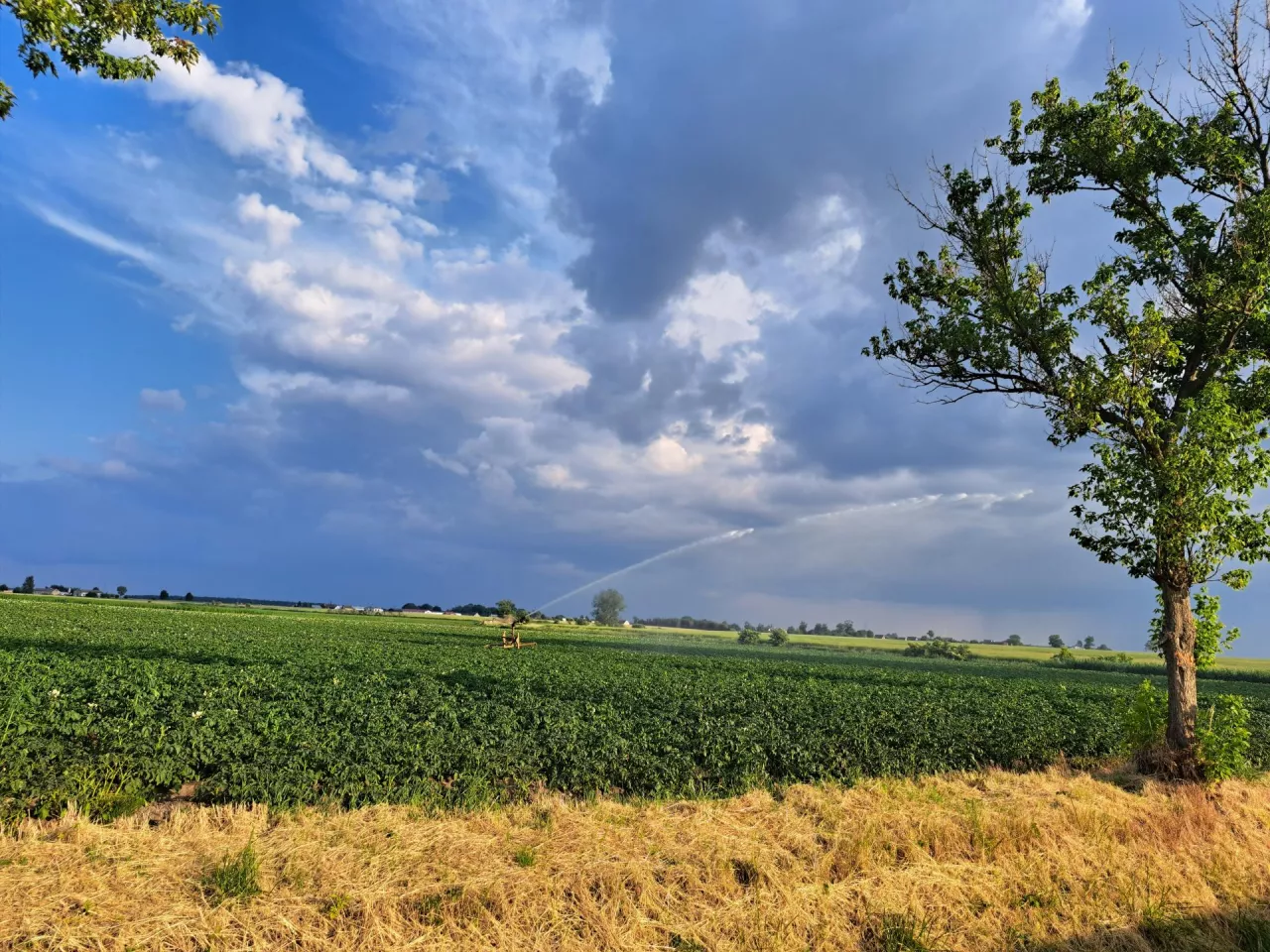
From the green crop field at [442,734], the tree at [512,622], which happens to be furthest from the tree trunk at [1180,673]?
the tree at [512,622]

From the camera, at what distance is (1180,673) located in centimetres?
1503

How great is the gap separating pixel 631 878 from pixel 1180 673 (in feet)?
46.8

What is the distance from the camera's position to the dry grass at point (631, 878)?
6.64 metres

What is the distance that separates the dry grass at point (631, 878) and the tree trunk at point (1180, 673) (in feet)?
12.3

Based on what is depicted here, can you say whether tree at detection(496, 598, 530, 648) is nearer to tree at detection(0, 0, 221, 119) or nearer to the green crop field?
the green crop field

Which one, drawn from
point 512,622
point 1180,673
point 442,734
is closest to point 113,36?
point 442,734

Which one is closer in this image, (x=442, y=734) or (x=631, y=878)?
(x=631, y=878)

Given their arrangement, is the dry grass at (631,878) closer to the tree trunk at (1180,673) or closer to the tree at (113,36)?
the tree trunk at (1180,673)

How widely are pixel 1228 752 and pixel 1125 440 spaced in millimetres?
6968

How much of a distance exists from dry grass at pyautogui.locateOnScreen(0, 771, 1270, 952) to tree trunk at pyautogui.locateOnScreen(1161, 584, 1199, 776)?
12.3 ft

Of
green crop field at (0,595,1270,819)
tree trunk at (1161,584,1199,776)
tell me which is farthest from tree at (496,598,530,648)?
tree trunk at (1161,584,1199,776)

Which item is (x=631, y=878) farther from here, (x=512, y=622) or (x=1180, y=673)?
(x=512, y=622)

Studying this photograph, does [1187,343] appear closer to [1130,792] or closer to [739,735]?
[1130,792]

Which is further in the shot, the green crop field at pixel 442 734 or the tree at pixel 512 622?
the tree at pixel 512 622
